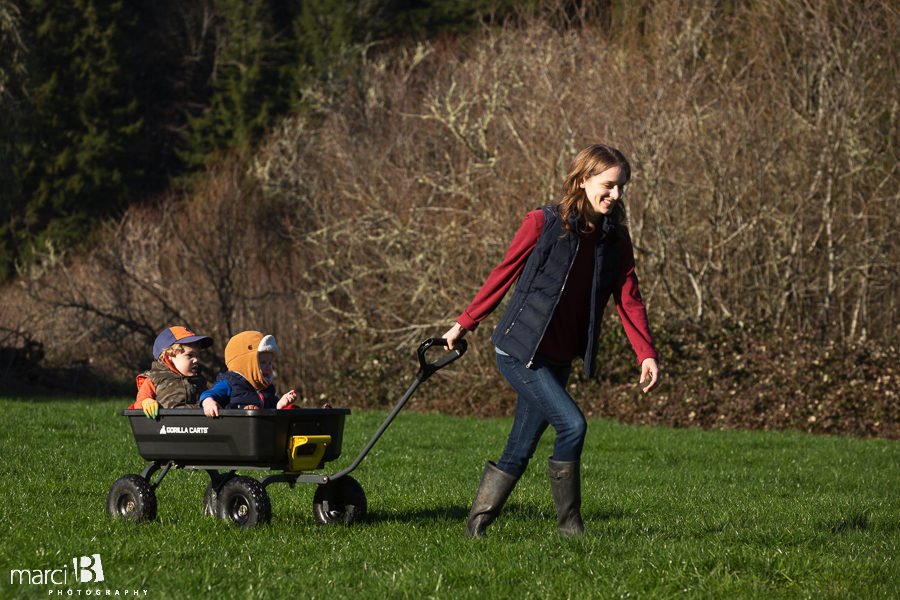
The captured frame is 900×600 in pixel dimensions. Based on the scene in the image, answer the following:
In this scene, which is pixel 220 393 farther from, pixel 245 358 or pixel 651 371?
pixel 651 371

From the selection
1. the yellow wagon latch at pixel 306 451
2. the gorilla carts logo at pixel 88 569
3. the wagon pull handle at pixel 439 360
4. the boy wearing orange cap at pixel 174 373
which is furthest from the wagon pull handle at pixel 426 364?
the gorilla carts logo at pixel 88 569

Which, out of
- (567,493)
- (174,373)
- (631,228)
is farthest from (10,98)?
(567,493)

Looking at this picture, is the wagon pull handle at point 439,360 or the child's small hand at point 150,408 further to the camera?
the child's small hand at point 150,408

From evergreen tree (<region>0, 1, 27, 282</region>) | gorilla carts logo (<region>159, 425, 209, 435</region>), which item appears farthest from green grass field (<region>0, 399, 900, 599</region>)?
evergreen tree (<region>0, 1, 27, 282</region>)

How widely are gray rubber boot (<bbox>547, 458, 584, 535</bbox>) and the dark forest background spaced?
30.0 feet

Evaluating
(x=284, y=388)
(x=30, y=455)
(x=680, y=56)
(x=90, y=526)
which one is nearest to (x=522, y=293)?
(x=90, y=526)

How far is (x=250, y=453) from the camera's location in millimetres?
5539

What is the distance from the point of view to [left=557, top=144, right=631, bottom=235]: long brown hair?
5259 mm

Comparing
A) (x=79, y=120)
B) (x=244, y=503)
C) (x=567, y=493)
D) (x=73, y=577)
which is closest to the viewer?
(x=73, y=577)

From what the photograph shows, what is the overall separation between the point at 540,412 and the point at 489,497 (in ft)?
1.76

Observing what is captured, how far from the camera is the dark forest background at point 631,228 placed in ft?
50.3

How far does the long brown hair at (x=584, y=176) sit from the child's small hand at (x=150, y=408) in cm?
238

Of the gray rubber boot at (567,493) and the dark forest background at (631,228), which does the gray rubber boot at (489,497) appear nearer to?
the gray rubber boot at (567,493)

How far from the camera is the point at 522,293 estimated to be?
536 cm
